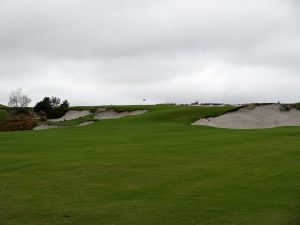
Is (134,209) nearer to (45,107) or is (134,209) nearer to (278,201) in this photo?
(278,201)

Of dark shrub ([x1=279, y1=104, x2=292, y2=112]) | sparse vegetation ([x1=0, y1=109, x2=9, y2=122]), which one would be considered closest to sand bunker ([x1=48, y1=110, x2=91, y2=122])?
sparse vegetation ([x1=0, y1=109, x2=9, y2=122])

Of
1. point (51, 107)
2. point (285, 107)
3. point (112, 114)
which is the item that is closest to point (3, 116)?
point (51, 107)

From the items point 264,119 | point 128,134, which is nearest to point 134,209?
point 128,134

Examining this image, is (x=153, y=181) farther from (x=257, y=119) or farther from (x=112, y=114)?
(x=112, y=114)

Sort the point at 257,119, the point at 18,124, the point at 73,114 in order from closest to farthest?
the point at 257,119 < the point at 18,124 < the point at 73,114

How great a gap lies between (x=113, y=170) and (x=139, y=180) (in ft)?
9.43

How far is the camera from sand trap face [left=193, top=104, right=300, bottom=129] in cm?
4966

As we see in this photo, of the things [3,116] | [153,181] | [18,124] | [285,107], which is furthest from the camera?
[3,116]

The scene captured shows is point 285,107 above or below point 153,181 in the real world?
above

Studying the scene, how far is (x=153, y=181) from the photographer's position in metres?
19.2

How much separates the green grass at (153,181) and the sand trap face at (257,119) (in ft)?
46.5

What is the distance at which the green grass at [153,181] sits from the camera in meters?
14.0

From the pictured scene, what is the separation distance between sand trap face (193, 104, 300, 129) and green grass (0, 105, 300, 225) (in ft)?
46.5

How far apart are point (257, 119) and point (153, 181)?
33650 millimetres
